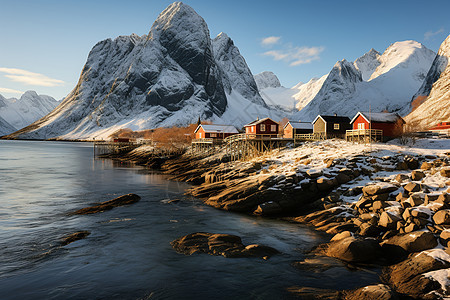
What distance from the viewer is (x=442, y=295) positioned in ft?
35.2

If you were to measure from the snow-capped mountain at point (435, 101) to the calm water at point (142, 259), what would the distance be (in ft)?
235

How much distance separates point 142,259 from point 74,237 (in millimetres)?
5806

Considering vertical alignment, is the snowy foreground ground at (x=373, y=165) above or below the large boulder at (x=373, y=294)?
above

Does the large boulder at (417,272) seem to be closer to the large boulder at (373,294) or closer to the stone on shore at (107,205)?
the large boulder at (373,294)

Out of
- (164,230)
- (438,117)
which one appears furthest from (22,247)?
(438,117)

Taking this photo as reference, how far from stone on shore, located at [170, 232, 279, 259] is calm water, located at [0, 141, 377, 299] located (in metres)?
0.49

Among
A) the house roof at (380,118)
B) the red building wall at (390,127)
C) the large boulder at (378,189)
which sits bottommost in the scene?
the large boulder at (378,189)

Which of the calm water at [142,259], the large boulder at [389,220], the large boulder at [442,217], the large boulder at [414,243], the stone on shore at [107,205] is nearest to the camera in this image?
the calm water at [142,259]

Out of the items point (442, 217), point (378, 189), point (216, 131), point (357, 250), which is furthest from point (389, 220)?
point (216, 131)

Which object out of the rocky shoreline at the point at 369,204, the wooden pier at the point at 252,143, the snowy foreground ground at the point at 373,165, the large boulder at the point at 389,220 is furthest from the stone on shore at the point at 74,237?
the wooden pier at the point at 252,143

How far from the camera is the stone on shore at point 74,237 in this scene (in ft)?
56.2

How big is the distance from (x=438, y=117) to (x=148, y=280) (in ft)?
395

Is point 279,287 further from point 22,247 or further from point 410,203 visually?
point 22,247

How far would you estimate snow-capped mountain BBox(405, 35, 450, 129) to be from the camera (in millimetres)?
99500
